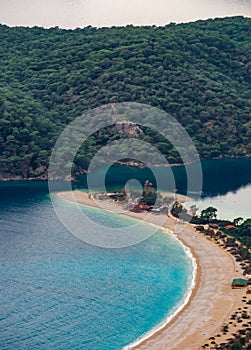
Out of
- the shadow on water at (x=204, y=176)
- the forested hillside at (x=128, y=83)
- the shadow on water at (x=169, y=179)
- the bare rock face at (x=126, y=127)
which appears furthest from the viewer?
the bare rock face at (x=126, y=127)

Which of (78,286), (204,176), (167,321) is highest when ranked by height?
(204,176)

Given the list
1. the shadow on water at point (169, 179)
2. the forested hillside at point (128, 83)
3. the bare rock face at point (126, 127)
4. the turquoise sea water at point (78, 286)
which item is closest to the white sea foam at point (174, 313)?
the turquoise sea water at point (78, 286)

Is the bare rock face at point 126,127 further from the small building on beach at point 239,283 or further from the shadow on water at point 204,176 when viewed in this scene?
the small building on beach at point 239,283

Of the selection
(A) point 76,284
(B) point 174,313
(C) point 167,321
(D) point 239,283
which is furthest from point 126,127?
(C) point 167,321

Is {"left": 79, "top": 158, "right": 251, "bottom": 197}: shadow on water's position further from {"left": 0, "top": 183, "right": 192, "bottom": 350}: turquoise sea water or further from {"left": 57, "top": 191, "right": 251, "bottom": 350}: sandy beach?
{"left": 0, "top": 183, "right": 192, "bottom": 350}: turquoise sea water

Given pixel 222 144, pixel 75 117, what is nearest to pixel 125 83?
pixel 75 117

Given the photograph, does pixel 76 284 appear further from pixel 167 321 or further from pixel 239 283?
pixel 239 283

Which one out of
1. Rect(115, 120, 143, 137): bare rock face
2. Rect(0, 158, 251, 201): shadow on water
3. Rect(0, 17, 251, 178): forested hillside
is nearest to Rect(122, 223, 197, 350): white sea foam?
Rect(0, 158, 251, 201): shadow on water
